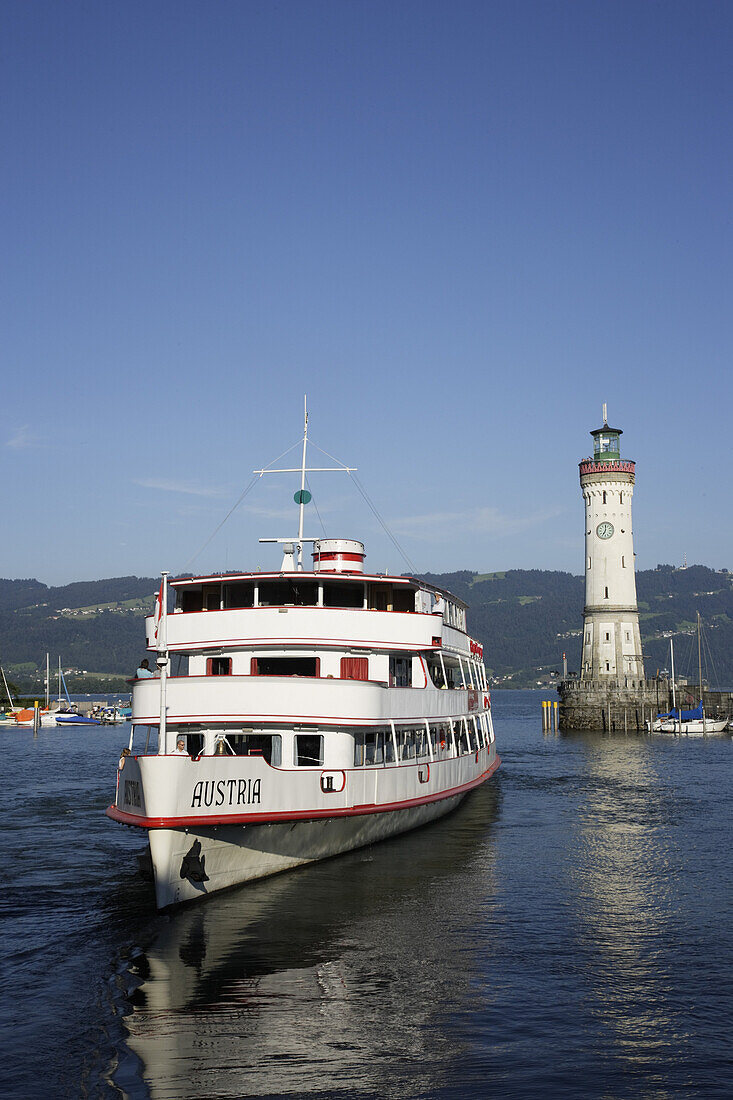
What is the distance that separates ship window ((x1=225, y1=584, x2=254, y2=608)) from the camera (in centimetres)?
2794

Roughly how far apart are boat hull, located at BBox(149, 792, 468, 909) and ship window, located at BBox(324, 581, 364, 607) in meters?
6.13

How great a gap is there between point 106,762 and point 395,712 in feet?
143

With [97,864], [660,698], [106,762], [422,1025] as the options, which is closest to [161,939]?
[422,1025]

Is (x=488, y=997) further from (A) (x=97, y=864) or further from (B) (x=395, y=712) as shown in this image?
(A) (x=97, y=864)

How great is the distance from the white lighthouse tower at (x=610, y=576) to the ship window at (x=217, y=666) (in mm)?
69144

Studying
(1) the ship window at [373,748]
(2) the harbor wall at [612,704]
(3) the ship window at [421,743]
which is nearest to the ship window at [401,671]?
(1) the ship window at [373,748]

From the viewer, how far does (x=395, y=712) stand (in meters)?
26.5

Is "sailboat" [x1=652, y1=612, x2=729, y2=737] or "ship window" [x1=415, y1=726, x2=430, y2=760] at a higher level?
"ship window" [x1=415, y1=726, x2=430, y2=760]

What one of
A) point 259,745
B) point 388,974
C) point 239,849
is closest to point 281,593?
point 259,745

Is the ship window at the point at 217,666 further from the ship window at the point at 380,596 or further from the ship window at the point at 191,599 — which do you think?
the ship window at the point at 380,596

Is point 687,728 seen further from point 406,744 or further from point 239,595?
point 239,595

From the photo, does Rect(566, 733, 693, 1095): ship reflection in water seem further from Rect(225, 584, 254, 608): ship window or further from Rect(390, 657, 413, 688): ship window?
Rect(225, 584, 254, 608): ship window

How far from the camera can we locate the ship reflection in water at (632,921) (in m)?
14.1

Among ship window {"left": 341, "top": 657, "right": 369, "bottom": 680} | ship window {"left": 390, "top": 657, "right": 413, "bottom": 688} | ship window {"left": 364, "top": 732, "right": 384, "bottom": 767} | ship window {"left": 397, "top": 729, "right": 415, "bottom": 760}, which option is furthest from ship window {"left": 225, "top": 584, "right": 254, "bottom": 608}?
ship window {"left": 397, "top": 729, "right": 415, "bottom": 760}
